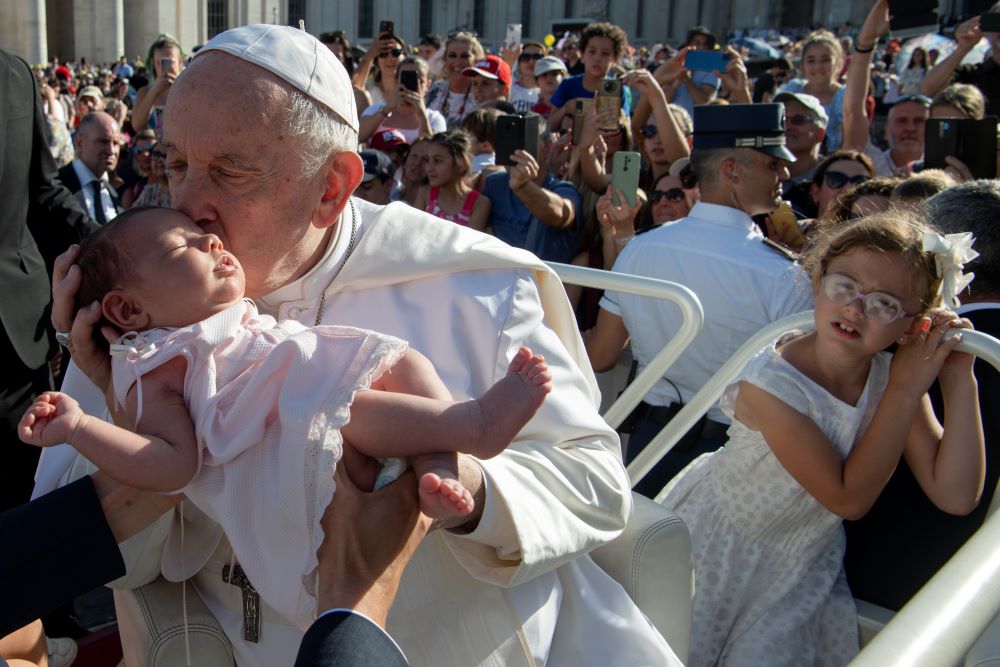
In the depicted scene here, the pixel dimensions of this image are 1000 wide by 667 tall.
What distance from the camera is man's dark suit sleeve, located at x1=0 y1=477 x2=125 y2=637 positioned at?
5.07ft

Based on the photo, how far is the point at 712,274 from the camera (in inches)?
144

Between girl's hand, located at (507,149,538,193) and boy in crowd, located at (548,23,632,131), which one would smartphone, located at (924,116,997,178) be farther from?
boy in crowd, located at (548,23,632,131)

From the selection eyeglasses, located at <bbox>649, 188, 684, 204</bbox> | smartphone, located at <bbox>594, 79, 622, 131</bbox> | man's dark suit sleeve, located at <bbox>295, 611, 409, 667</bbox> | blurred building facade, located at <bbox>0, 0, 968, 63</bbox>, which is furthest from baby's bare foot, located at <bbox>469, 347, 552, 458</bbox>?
blurred building facade, located at <bbox>0, 0, 968, 63</bbox>

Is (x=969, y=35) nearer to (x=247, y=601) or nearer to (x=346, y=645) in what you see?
(x=247, y=601)

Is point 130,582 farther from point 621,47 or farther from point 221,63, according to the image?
point 621,47

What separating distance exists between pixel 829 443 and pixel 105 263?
1.68m

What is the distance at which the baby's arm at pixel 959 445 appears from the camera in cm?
233

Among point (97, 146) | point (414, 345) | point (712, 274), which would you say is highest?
point (414, 345)

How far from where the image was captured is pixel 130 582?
1.88 meters

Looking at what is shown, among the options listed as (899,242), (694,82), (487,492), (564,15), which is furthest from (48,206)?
(564,15)

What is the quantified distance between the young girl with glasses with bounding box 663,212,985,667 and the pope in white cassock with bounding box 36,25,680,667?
0.66m

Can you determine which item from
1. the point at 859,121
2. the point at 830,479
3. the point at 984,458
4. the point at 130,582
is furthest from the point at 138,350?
the point at 859,121

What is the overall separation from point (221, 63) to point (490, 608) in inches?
45.1

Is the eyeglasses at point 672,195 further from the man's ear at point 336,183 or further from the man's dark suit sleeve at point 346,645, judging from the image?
the man's dark suit sleeve at point 346,645
